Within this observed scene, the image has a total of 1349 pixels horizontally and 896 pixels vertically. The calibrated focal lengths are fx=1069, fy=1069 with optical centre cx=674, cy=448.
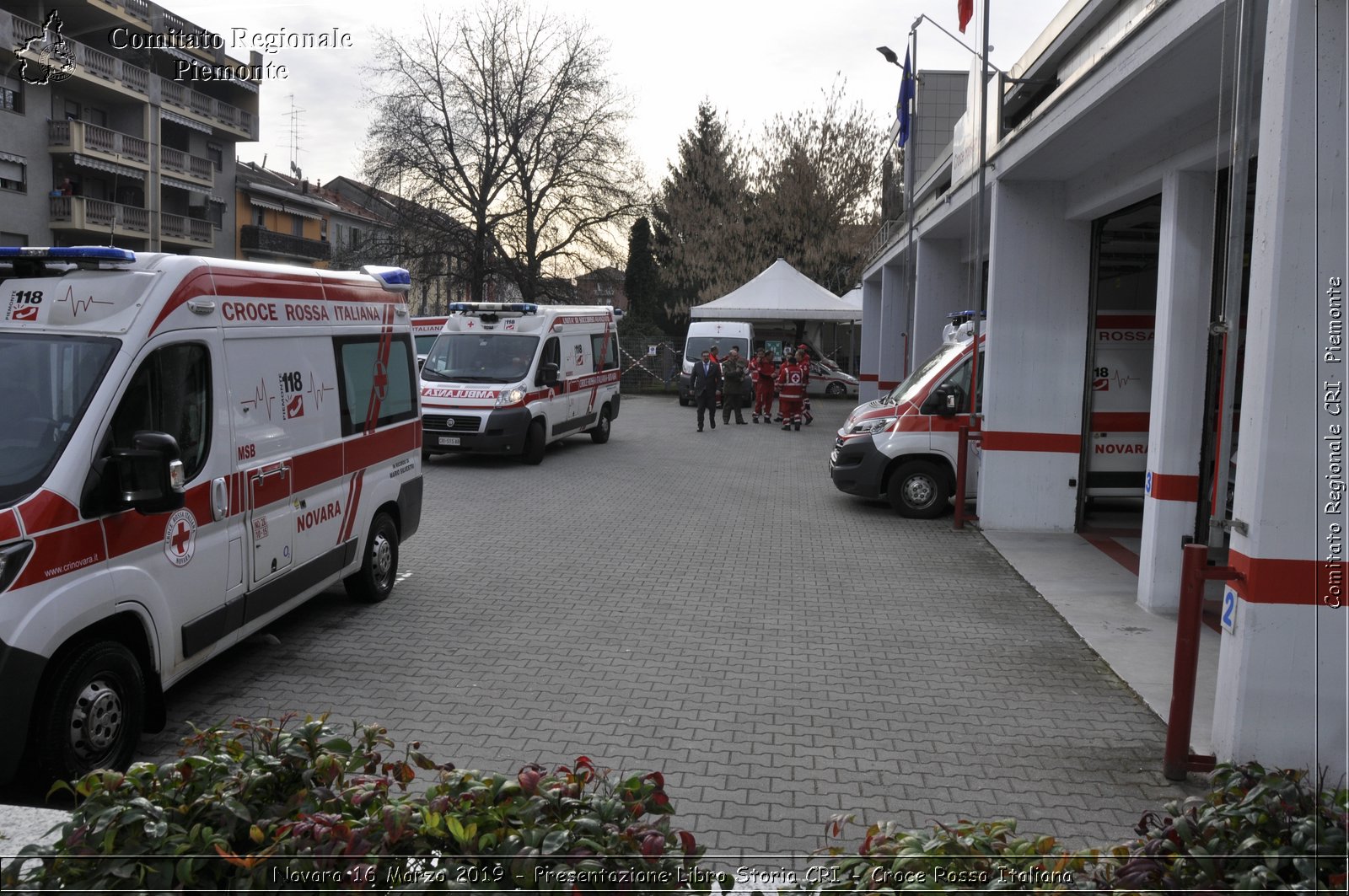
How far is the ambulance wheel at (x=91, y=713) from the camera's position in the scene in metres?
4.49

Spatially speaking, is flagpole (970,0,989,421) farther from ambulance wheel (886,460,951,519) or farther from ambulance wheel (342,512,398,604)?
ambulance wheel (342,512,398,604)

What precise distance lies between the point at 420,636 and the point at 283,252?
49.9m

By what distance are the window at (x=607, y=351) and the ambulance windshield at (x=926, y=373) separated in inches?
308

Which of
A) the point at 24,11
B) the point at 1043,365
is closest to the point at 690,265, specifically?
the point at 24,11

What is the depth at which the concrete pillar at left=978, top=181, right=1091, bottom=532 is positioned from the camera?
11.5m

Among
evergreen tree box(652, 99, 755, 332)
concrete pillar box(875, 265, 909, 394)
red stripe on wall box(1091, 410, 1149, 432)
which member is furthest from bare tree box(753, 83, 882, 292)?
red stripe on wall box(1091, 410, 1149, 432)

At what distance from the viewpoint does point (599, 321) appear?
20.5m

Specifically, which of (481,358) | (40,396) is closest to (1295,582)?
(40,396)

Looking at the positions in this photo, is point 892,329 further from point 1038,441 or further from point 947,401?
point 1038,441

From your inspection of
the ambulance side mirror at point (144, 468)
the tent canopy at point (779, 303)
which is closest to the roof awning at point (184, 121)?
the tent canopy at point (779, 303)

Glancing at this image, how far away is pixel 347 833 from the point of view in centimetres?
271

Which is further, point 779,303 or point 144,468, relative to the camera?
point 779,303

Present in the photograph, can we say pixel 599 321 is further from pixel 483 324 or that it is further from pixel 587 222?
pixel 587 222

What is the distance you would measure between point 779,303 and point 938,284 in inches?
401
